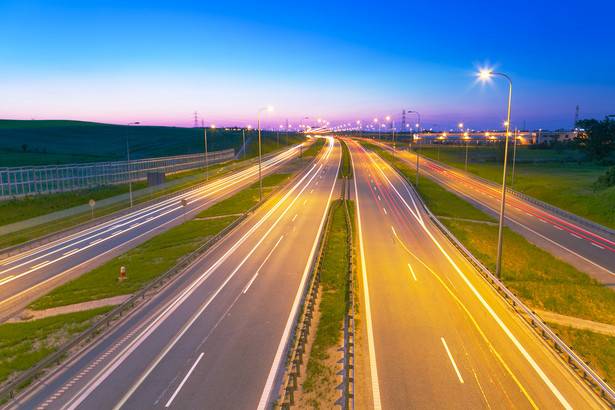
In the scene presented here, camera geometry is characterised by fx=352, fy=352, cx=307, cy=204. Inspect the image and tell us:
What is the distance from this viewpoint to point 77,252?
30719mm

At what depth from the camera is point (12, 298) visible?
21625 mm

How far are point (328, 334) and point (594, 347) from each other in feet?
38.6

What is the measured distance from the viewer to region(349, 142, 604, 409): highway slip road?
11719 mm

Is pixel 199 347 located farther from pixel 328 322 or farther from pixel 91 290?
pixel 91 290

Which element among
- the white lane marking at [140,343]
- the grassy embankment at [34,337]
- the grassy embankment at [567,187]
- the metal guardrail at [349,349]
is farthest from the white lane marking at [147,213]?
the grassy embankment at [567,187]

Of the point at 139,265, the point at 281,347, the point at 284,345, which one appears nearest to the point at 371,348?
the point at 284,345

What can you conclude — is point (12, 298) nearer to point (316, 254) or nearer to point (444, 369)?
point (316, 254)

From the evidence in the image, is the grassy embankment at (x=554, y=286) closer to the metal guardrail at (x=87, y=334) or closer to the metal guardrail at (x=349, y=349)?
the metal guardrail at (x=349, y=349)

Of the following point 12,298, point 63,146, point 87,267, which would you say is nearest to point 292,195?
point 87,267

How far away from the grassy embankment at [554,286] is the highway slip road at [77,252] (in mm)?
29050

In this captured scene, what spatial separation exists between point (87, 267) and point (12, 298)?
18.4 ft

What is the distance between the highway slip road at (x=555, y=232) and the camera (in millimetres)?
28406

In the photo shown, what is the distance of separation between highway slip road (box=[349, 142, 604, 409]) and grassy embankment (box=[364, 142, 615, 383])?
2224 mm

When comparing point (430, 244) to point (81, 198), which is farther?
point (81, 198)
